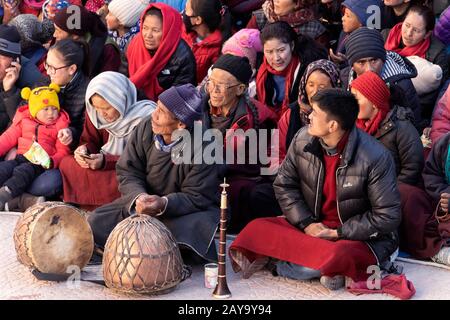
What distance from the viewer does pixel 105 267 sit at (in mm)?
6094

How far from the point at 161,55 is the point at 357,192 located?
2.69 meters

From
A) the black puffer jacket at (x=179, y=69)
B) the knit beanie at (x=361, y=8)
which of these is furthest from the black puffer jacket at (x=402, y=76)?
the black puffer jacket at (x=179, y=69)

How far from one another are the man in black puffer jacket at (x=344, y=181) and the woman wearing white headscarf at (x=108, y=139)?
162 centimetres

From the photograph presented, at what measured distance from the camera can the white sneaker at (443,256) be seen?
655cm

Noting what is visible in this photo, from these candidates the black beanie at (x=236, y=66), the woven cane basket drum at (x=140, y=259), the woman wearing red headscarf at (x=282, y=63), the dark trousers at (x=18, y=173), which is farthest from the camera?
the woman wearing red headscarf at (x=282, y=63)

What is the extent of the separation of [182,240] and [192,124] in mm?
787

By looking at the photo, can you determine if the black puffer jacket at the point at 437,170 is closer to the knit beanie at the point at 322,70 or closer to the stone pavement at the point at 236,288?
the stone pavement at the point at 236,288

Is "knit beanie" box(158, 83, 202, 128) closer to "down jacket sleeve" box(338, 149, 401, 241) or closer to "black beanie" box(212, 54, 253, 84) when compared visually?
"black beanie" box(212, 54, 253, 84)

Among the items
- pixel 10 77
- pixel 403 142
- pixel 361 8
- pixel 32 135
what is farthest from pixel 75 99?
pixel 403 142

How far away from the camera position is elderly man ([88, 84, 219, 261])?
649 centimetres

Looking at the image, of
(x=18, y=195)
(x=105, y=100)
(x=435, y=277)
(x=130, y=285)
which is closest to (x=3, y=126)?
(x=18, y=195)

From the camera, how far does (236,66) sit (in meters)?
7.38

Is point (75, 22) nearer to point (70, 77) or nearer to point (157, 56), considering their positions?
point (70, 77)

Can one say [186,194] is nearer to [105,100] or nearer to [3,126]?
[105,100]
